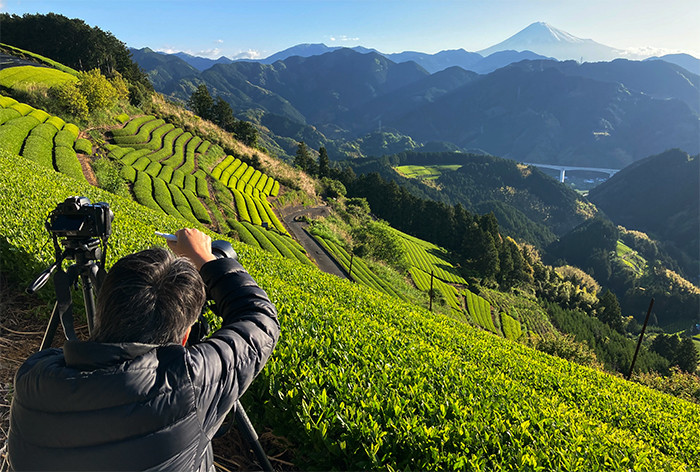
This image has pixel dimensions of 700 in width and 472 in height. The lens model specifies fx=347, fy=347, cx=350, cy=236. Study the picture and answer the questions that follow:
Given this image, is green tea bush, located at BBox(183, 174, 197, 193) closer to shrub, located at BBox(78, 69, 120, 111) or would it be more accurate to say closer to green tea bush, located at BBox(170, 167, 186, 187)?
green tea bush, located at BBox(170, 167, 186, 187)

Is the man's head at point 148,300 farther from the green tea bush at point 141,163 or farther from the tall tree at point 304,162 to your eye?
the tall tree at point 304,162

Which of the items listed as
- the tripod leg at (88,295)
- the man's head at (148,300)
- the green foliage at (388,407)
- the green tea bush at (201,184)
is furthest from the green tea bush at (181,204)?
the man's head at (148,300)

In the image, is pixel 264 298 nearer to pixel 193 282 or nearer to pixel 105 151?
pixel 193 282

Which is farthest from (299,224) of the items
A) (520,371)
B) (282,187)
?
(520,371)

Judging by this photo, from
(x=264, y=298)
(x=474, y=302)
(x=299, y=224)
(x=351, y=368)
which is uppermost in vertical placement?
(x=264, y=298)

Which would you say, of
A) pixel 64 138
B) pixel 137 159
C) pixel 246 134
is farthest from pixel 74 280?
pixel 246 134

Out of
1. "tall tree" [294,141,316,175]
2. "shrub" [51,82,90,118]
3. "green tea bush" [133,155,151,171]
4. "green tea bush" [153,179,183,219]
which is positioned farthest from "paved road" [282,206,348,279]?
"tall tree" [294,141,316,175]

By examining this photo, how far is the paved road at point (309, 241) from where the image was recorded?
3519 centimetres

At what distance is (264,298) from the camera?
199 centimetres

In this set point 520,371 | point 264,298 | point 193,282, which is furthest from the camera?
point 520,371

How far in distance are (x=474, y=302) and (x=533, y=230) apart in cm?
10441

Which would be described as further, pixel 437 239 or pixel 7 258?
pixel 437 239

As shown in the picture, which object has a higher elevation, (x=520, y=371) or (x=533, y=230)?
(x=520, y=371)

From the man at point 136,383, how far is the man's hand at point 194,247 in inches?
14.9
